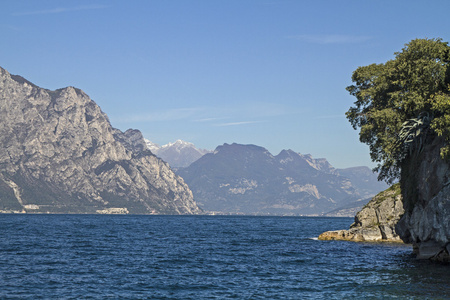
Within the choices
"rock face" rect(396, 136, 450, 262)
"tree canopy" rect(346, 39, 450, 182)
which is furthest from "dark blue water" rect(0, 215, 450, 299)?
"tree canopy" rect(346, 39, 450, 182)

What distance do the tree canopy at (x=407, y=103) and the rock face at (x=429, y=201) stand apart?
2234 millimetres

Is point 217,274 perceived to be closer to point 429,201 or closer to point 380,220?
point 429,201

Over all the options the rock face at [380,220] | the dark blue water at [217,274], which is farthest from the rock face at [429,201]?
the rock face at [380,220]

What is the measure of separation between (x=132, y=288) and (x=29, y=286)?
28.2 feet

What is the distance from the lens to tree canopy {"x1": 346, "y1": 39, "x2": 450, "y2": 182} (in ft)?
177

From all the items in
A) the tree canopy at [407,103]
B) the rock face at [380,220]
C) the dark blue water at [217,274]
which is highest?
the tree canopy at [407,103]

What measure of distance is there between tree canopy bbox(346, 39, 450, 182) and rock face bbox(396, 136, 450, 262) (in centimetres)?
223

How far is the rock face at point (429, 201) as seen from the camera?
49.0m

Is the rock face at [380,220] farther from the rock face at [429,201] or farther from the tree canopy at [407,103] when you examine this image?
the rock face at [429,201]

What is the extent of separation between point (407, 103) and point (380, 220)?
37.9 meters

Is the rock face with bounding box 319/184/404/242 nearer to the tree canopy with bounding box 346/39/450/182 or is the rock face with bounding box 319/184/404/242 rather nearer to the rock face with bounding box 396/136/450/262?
the tree canopy with bounding box 346/39/450/182

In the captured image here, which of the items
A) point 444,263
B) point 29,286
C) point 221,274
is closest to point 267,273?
point 221,274

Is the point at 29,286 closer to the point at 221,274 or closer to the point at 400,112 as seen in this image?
the point at 221,274

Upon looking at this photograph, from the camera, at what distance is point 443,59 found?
56281 mm
